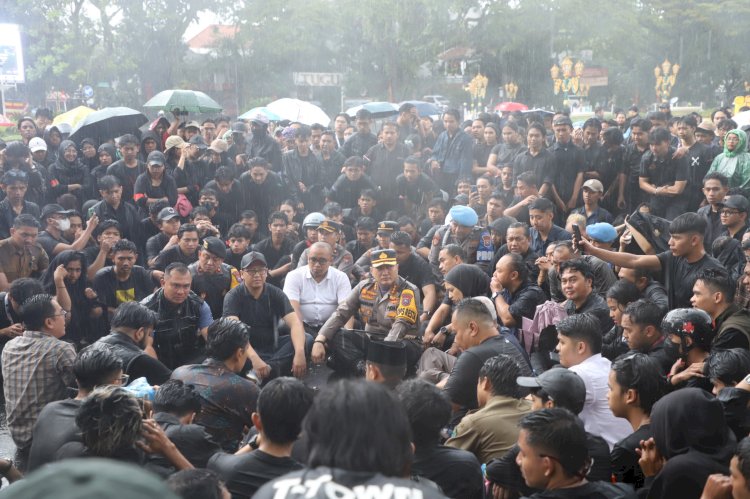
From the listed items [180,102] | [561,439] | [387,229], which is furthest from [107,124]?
[561,439]

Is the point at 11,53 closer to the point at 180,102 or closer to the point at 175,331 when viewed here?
the point at 180,102

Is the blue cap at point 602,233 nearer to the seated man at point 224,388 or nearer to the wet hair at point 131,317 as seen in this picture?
the seated man at point 224,388

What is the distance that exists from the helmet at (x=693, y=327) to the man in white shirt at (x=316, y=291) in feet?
11.7

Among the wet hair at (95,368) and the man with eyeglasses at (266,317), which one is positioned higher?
the wet hair at (95,368)

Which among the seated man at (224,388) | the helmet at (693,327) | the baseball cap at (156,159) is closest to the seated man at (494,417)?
the helmet at (693,327)

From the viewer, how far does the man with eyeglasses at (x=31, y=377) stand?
5.41 metres

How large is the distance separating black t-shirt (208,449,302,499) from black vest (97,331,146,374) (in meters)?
2.13

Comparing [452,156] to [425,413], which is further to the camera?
[452,156]

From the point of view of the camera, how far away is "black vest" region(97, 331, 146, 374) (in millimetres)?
5570

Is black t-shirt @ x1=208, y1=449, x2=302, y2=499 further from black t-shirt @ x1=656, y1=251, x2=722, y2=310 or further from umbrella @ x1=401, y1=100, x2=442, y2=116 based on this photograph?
umbrella @ x1=401, y1=100, x2=442, y2=116

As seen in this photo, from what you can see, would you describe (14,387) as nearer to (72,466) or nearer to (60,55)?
(72,466)

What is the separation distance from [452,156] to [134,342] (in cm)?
717

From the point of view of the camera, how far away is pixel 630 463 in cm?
422

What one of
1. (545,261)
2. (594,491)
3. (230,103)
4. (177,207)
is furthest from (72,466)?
(230,103)
